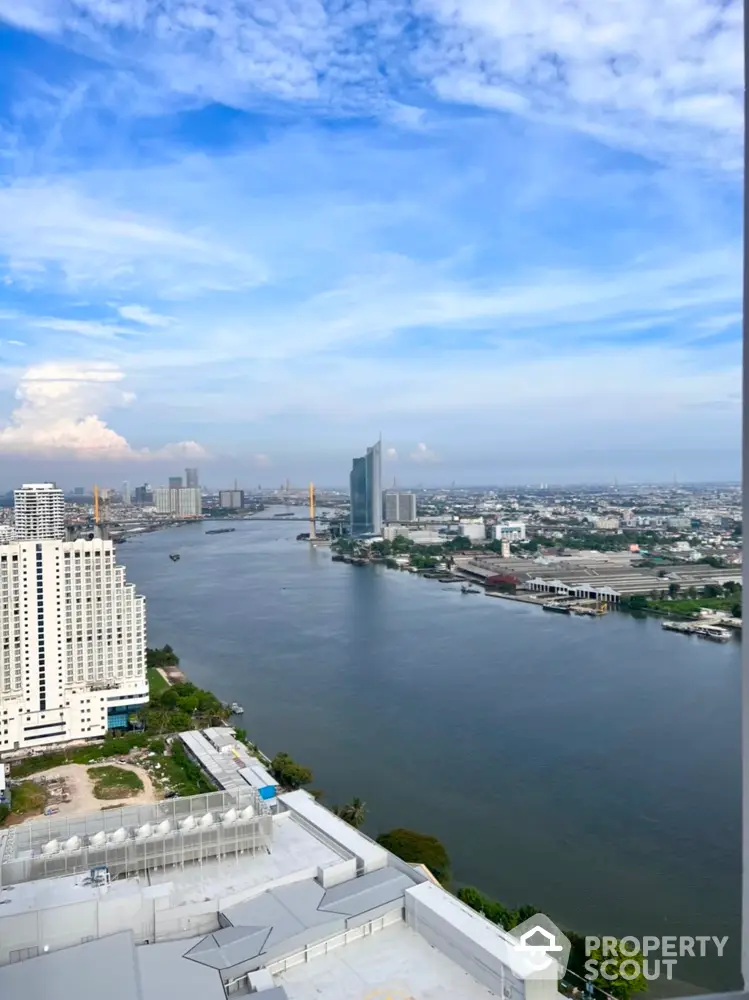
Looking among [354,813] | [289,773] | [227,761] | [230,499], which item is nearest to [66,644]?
[227,761]

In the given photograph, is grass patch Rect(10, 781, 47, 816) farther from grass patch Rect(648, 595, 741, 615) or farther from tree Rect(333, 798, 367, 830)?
grass patch Rect(648, 595, 741, 615)

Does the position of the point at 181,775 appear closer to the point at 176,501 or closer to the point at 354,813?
the point at 354,813

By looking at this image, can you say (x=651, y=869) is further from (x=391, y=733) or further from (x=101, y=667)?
(x=101, y=667)

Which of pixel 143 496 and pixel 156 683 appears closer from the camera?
pixel 156 683

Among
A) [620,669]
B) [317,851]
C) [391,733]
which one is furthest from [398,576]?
[317,851]

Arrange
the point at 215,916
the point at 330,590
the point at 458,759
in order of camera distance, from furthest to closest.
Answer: the point at 330,590
the point at 458,759
the point at 215,916

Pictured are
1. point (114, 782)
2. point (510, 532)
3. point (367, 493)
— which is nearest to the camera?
point (114, 782)
